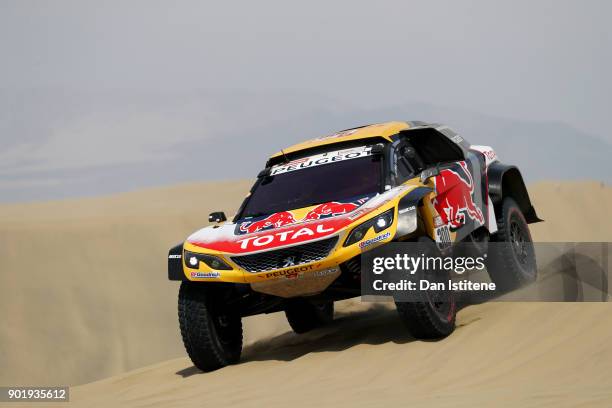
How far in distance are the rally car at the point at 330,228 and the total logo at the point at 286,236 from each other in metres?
0.01

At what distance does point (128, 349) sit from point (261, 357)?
9.83m

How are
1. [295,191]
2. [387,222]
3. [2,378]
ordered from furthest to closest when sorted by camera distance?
[2,378] < [295,191] < [387,222]

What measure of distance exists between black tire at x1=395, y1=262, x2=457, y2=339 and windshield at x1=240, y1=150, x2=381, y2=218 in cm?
105

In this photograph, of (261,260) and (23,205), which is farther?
(23,205)

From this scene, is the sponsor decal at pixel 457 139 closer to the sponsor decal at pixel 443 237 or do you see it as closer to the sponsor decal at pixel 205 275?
the sponsor decal at pixel 443 237

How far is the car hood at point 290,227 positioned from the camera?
8172 mm

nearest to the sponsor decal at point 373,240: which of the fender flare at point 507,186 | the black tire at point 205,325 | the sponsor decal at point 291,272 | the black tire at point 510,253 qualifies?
the sponsor decal at point 291,272

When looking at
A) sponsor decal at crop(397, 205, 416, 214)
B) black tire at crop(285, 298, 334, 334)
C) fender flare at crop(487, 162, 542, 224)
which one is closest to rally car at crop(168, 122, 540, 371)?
sponsor decal at crop(397, 205, 416, 214)

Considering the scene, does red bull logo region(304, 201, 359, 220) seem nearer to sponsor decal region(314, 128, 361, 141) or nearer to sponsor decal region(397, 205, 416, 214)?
sponsor decal region(397, 205, 416, 214)

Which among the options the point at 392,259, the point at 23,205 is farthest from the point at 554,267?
the point at 23,205

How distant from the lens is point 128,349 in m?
19.1

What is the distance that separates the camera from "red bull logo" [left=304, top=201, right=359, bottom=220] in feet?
→ 27.6

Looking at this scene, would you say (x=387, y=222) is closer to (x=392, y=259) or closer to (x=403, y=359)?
(x=392, y=259)

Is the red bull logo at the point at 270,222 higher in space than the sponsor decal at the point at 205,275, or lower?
higher
